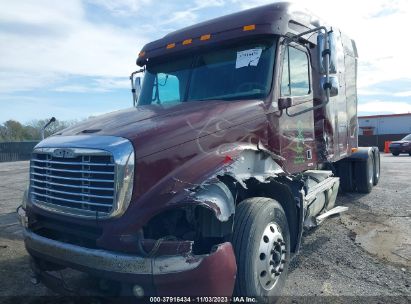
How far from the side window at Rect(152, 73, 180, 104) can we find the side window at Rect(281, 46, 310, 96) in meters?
1.33

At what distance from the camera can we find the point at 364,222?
22.5 feet

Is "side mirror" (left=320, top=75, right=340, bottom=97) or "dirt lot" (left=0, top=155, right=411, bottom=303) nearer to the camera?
"dirt lot" (left=0, top=155, right=411, bottom=303)

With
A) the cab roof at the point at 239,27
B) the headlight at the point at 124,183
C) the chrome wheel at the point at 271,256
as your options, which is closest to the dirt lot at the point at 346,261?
the chrome wheel at the point at 271,256

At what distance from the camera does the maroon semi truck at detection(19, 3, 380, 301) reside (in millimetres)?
2943

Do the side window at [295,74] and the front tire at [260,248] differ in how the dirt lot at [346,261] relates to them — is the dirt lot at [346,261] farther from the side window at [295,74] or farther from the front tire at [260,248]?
the side window at [295,74]

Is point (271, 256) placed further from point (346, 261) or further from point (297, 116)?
point (297, 116)

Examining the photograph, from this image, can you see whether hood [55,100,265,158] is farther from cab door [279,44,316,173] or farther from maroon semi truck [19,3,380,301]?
cab door [279,44,316,173]

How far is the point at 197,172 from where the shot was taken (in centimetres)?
317

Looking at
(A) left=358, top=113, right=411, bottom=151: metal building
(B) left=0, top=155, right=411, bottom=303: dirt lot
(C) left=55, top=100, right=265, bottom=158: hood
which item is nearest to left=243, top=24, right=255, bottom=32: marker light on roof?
A: (C) left=55, top=100, right=265, bottom=158: hood

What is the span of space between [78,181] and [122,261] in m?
0.78

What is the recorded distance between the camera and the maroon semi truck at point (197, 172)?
9.66ft

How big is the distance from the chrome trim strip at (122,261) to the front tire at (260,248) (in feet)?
1.90

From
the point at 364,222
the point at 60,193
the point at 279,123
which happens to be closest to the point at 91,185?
the point at 60,193

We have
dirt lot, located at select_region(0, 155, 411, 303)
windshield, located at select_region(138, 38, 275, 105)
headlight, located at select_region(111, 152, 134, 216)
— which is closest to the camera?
headlight, located at select_region(111, 152, 134, 216)
